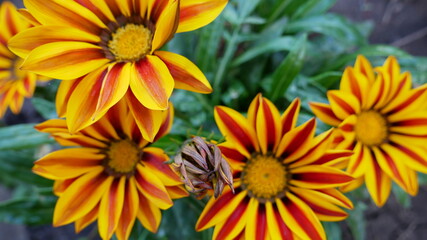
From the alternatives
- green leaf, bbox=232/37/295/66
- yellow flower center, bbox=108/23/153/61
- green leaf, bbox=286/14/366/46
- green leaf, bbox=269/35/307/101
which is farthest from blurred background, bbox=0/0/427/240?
yellow flower center, bbox=108/23/153/61

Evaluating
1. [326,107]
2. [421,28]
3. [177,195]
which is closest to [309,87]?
[326,107]

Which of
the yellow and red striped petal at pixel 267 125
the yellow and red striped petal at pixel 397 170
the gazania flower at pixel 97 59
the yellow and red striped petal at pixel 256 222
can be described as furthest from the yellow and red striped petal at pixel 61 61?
the yellow and red striped petal at pixel 397 170

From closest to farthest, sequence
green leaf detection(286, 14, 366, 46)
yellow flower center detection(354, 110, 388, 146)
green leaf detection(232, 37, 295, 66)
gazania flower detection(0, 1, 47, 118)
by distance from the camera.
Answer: yellow flower center detection(354, 110, 388, 146)
gazania flower detection(0, 1, 47, 118)
green leaf detection(232, 37, 295, 66)
green leaf detection(286, 14, 366, 46)

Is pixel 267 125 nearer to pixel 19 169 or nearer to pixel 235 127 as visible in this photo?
pixel 235 127

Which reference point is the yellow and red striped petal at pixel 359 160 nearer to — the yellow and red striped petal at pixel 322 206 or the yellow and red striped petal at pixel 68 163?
the yellow and red striped petal at pixel 322 206

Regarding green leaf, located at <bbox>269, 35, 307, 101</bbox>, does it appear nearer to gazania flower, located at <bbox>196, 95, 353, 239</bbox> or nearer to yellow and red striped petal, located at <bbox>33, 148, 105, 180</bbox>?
gazania flower, located at <bbox>196, 95, 353, 239</bbox>

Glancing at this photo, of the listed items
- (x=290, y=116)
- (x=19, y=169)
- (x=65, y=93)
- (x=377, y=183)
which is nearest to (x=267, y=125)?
(x=290, y=116)

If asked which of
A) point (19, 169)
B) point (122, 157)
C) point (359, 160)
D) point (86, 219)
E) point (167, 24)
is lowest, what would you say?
point (19, 169)
